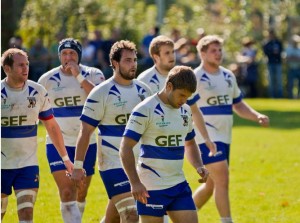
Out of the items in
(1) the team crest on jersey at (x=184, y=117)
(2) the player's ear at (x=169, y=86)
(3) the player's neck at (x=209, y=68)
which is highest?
(2) the player's ear at (x=169, y=86)

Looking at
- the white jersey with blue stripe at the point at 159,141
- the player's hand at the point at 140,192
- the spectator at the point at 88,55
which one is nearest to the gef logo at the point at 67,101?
the white jersey with blue stripe at the point at 159,141

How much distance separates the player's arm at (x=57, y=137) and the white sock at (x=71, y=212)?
744 mm

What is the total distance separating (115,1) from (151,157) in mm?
34193

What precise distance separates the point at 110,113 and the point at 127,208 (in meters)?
1.00

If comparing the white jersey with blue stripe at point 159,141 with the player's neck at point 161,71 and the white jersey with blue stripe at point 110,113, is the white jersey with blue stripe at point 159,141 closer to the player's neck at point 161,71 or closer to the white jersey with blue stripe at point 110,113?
the white jersey with blue stripe at point 110,113

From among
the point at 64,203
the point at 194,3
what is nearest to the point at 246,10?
the point at 194,3

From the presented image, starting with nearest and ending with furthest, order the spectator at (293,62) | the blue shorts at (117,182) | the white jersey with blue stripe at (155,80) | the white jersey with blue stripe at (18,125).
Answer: the blue shorts at (117,182), the white jersey with blue stripe at (18,125), the white jersey with blue stripe at (155,80), the spectator at (293,62)

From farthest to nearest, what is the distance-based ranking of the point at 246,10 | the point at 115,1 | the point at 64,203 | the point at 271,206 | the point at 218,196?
the point at 115,1 < the point at 246,10 < the point at 271,206 < the point at 218,196 < the point at 64,203

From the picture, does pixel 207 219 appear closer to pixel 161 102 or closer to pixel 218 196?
pixel 218 196

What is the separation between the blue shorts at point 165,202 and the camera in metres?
9.66

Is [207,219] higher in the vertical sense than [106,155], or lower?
lower

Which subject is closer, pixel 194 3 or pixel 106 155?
pixel 106 155

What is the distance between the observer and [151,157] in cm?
980

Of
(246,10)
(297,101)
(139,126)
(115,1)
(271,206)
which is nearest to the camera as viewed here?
(139,126)
